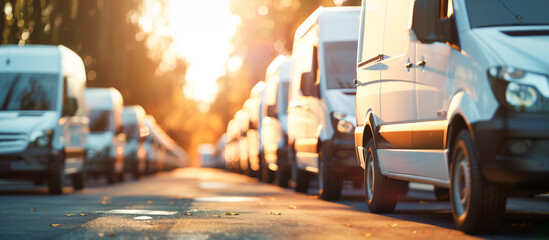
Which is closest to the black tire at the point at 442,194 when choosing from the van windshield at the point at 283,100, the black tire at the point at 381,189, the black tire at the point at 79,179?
the black tire at the point at 381,189

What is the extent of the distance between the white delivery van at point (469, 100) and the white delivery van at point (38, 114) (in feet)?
26.4

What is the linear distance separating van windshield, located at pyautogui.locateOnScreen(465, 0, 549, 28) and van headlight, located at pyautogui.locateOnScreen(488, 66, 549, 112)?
0.82m

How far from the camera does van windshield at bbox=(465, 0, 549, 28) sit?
788 cm

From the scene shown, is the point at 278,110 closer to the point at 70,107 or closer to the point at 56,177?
the point at 70,107

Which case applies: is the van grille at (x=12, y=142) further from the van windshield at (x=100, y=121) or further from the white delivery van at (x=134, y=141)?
the white delivery van at (x=134, y=141)

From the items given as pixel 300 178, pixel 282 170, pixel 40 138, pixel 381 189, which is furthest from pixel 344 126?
pixel 282 170

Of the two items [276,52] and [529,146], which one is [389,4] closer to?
[529,146]

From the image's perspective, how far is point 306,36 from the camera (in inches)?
641

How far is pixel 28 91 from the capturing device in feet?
56.2

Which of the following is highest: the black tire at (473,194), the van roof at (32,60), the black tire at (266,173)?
the van roof at (32,60)

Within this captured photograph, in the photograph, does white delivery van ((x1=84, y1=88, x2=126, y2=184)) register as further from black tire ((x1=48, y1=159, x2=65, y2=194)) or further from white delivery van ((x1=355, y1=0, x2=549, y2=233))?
white delivery van ((x1=355, y1=0, x2=549, y2=233))

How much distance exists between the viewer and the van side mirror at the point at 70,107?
17047 millimetres

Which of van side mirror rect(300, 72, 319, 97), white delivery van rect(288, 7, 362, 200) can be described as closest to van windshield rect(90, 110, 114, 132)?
white delivery van rect(288, 7, 362, 200)

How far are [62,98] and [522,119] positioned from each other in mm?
11535
